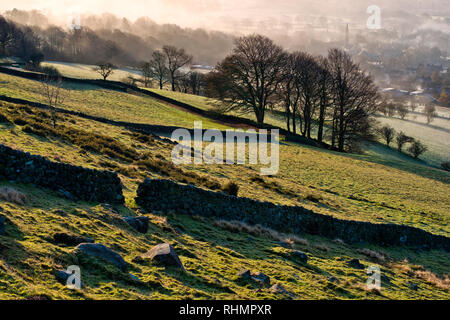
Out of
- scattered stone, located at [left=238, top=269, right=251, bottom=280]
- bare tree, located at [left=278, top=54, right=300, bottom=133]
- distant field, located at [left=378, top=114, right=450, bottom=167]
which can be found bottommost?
distant field, located at [left=378, top=114, right=450, bottom=167]

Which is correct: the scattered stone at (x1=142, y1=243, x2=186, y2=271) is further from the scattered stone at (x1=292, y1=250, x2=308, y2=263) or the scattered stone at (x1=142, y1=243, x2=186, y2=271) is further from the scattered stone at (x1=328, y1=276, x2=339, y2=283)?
the scattered stone at (x1=292, y1=250, x2=308, y2=263)

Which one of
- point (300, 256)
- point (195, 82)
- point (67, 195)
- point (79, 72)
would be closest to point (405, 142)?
point (195, 82)

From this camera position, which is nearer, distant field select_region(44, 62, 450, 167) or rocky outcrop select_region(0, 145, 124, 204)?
rocky outcrop select_region(0, 145, 124, 204)

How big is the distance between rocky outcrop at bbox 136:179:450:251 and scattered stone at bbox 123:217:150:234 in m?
2.29

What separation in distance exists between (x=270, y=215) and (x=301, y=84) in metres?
37.3

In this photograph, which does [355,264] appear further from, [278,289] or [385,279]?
[278,289]

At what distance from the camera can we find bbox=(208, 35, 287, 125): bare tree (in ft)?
170

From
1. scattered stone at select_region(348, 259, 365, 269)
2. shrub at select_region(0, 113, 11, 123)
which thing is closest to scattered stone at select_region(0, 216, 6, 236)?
scattered stone at select_region(348, 259, 365, 269)

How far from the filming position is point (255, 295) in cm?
840
